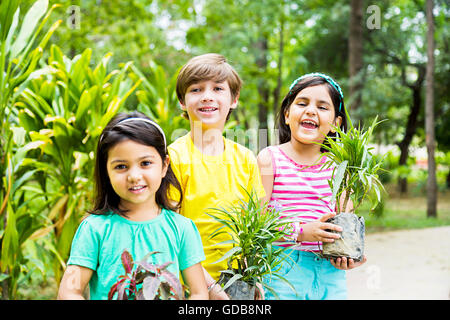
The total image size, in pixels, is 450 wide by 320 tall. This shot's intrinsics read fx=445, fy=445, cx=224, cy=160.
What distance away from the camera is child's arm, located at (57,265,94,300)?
1096 mm

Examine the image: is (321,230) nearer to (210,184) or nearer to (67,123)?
(210,184)

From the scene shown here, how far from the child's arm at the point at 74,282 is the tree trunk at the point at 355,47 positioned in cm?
761

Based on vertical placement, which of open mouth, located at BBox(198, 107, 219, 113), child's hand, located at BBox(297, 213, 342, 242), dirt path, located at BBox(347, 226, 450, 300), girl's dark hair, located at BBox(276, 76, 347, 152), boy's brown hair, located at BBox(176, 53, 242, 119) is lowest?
dirt path, located at BBox(347, 226, 450, 300)

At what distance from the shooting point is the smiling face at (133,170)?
1.17 m

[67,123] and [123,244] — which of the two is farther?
[67,123]

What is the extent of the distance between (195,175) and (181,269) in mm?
354

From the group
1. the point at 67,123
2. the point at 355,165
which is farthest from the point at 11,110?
the point at 355,165

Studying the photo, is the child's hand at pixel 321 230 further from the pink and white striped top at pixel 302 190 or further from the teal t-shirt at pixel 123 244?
the teal t-shirt at pixel 123 244

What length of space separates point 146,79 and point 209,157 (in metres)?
2.91

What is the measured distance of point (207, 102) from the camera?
1.49 m

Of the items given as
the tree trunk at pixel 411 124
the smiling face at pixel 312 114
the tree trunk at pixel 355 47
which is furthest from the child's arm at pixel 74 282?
the tree trunk at pixel 411 124

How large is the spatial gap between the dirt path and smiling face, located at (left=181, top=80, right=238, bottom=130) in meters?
2.03

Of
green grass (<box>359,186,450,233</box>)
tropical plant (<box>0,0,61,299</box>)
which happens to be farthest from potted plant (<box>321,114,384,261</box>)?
green grass (<box>359,186,450,233</box>)

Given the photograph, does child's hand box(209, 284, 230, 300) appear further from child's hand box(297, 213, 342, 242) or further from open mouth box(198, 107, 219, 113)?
open mouth box(198, 107, 219, 113)
